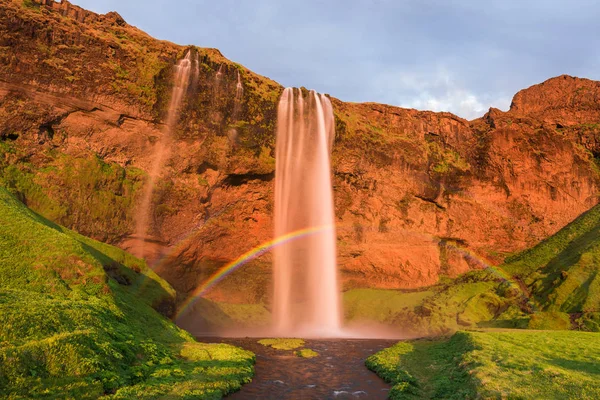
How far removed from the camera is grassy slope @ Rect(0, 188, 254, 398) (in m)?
9.91

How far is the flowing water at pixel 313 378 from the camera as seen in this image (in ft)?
47.3

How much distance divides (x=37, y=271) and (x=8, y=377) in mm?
8868

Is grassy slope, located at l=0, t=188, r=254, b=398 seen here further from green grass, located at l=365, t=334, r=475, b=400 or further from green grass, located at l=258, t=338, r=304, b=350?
green grass, located at l=365, t=334, r=475, b=400

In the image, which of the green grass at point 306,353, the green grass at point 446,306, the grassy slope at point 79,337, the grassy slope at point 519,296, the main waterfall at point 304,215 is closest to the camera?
the grassy slope at point 79,337

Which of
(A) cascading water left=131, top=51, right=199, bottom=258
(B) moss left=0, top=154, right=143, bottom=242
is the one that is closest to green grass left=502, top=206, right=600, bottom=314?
(A) cascading water left=131, top=51, right=199, bottom=258

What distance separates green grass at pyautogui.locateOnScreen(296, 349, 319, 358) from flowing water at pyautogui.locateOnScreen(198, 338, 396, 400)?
16.1 inches

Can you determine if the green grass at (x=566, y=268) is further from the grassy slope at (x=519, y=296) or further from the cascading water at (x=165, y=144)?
the cascading water at (x=165, y=144)

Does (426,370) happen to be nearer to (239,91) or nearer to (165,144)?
(165,144)

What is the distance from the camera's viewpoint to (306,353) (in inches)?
901

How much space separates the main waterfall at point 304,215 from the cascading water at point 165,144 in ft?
35.9

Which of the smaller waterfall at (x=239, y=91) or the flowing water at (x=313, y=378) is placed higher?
the smaller waterfall at (x=239, y=91)

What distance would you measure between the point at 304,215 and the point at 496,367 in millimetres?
31885

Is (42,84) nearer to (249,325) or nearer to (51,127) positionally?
(51,127)

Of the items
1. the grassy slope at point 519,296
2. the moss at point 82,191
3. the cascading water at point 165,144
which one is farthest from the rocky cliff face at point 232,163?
the grassy slope at point 519,296
